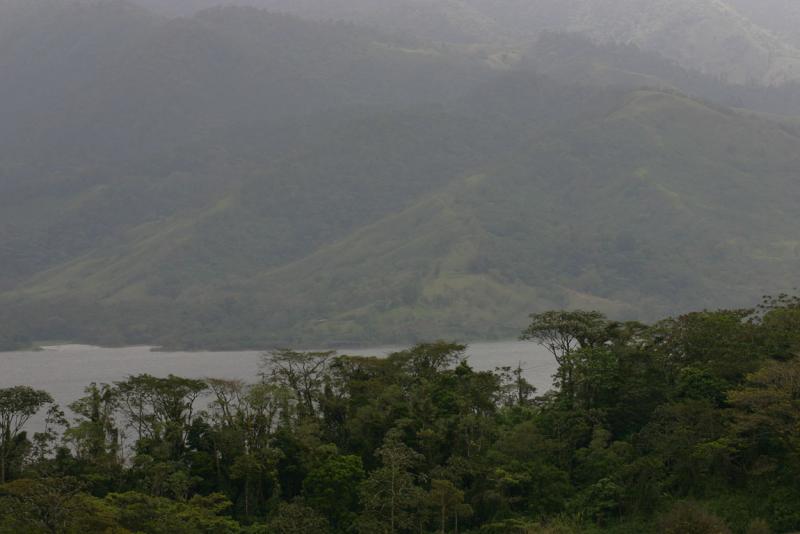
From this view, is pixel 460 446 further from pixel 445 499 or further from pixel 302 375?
pixel 302 375

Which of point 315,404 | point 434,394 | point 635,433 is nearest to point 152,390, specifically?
point 315,404

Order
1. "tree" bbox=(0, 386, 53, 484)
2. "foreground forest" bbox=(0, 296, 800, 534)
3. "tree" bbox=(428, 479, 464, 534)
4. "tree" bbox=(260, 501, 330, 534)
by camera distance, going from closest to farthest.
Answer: "foreground forest" bbox=(0, 296, 800, 534)
"tree" bbox=(260, 501, 330, 534)
"tree" bbox=(428, 479, 464, 534)
"tree" bbox=(0, 386, 53, 484)

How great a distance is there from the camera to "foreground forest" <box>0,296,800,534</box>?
5475 centimetres

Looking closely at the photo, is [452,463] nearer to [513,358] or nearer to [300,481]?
[300,481]

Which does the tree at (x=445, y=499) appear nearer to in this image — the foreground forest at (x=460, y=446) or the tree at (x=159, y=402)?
the foreground forest at (x=460, y=446)

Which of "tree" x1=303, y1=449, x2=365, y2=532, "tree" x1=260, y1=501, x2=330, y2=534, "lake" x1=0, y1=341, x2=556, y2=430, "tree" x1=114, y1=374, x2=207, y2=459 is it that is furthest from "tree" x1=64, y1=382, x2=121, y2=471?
"lake" x1=0, y1=341, x2=556, y2=430

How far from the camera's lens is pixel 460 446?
2534 inches

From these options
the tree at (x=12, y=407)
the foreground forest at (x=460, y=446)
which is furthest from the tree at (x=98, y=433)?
the tree at (x=12, y=407)

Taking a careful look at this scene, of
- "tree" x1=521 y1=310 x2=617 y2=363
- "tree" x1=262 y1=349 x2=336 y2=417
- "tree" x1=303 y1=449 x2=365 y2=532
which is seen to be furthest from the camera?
"tree" x1=521 y1=310 x2=617 y2=363

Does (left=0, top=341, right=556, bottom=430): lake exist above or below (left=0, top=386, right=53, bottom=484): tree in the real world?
above

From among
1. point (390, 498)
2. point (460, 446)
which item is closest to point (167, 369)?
point (460, 446)

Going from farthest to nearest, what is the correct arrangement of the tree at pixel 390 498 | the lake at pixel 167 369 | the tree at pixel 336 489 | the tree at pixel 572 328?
1. the lake at pixel 167 369
2. the tree at pixel 572 328
3. the tree at pixel 336 489
4. the tree at pixel 390 498

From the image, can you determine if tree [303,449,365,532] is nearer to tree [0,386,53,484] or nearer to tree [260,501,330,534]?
tree [260,501,330,534]

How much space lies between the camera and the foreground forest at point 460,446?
54750 mm
